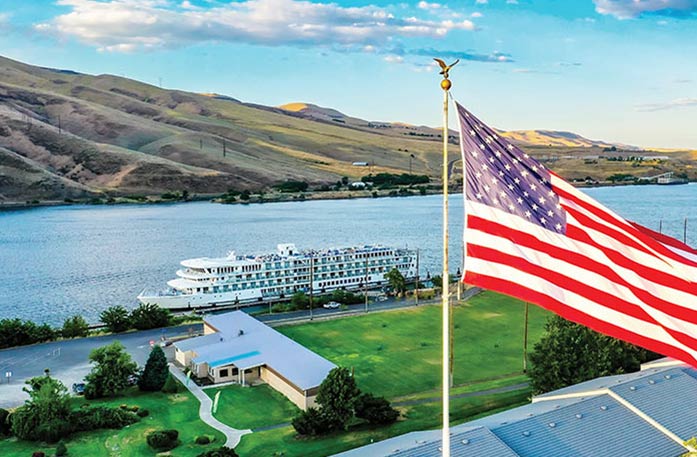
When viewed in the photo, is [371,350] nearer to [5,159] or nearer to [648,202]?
[648,202]

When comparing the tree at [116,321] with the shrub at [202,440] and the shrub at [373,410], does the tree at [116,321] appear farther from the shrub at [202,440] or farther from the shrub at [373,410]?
the shrub at [373,410]

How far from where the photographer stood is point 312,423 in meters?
27.8

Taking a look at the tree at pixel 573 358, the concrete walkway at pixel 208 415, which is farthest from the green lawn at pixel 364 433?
the tree at pixel 573 358

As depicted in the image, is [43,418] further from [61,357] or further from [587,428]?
[587,428]

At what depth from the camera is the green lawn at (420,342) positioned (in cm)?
3597

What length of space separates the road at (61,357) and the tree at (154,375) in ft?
16.5

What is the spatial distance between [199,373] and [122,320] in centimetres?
1339

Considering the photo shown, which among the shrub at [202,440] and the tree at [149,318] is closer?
the shrub at [202,440]

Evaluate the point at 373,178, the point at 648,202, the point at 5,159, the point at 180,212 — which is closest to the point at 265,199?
the point at 180,212

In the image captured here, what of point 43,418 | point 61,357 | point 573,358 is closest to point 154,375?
point 43,418

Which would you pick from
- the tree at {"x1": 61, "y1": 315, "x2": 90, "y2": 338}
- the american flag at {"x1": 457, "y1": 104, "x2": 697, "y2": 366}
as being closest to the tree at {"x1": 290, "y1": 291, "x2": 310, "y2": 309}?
the tree at {"x1": 61, "y1": 315, "x2": 90, "y2": 338}

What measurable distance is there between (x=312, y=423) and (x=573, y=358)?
39.5 ft

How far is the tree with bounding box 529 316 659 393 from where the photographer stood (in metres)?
29.7

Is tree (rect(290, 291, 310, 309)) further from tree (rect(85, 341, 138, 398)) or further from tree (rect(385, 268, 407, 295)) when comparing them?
tree (rect(85, 341, 138, 398))
